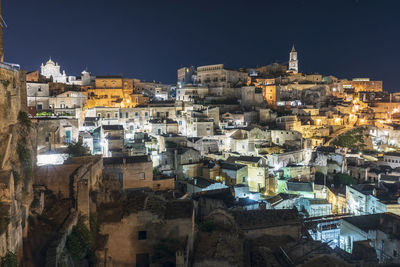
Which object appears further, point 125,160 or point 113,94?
point 113,94

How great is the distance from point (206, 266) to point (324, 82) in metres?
58.2

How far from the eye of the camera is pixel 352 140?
4475cm

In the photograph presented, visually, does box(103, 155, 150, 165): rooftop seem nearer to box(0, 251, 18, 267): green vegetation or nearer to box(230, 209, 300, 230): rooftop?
box(230, 209, 300, 230): rooftop

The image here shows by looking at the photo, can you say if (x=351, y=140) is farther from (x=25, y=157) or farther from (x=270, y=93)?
(x=25, y=157)

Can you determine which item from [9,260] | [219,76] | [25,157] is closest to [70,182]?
[25,157]

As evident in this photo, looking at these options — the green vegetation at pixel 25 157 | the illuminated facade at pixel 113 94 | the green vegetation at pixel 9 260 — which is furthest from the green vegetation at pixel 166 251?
the illuminated facade at pixel 113 94

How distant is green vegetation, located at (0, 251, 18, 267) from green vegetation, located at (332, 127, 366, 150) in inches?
1734

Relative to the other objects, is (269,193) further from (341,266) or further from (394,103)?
(394,103)

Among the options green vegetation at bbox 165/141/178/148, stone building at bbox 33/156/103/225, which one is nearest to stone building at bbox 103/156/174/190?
stone building at bbox 33/156/103/225

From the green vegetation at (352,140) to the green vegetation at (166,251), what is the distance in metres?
38.7

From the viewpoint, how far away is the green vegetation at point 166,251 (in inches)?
446

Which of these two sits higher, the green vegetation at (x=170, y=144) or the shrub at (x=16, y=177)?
the shrub at (x=16, y=177)

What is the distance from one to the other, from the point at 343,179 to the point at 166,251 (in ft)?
84.8

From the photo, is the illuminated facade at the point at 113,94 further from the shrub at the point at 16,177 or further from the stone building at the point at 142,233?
the shrub at the point at 16,177
